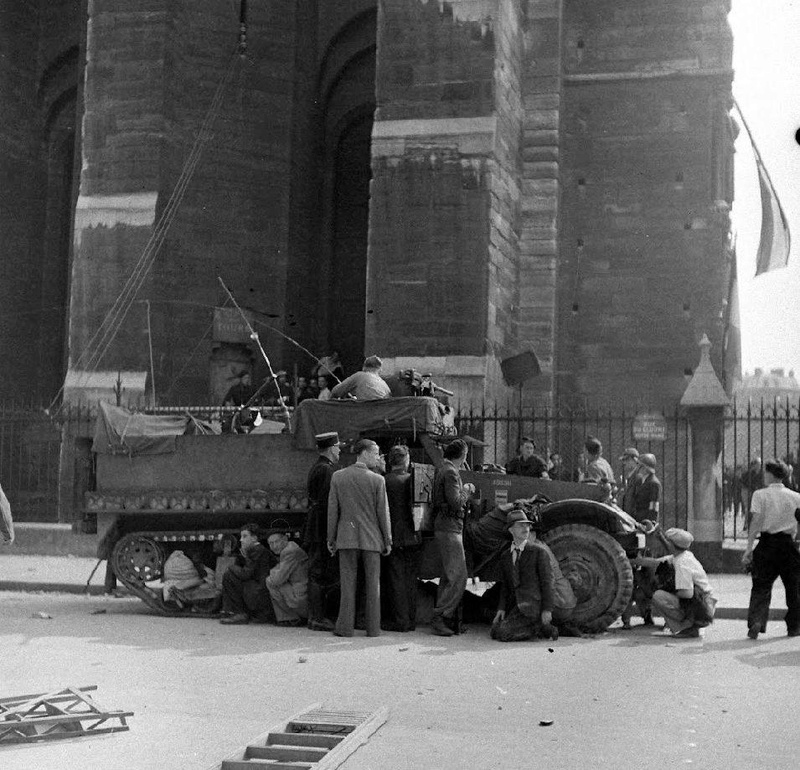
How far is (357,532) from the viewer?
988cm

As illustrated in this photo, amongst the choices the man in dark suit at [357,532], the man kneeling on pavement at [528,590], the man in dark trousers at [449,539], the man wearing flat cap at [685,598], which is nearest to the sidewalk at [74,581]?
the man wearing flat cap at [685,598]

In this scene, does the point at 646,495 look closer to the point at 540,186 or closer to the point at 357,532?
the point at 357,532

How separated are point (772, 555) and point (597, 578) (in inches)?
58.1

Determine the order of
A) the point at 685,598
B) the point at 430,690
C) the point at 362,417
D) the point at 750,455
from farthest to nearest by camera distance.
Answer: the point at 750,455 → the point at 362,417 → the point at 685,598 → the point at 430,690

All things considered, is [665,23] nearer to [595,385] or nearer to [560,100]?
[560,100]

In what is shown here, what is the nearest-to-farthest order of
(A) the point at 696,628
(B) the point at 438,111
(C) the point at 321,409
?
(A) the point at 696,628, (C) the point at 321,409, (B) the point at 438,111

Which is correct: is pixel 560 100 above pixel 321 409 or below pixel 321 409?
above

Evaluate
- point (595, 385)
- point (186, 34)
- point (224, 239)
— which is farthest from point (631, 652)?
point (186, 34)

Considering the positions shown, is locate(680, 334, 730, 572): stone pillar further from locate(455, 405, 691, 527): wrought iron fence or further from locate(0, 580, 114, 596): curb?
locate(0, 580, 114, 596): curb

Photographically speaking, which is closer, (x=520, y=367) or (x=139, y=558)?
(x=139, y=558)

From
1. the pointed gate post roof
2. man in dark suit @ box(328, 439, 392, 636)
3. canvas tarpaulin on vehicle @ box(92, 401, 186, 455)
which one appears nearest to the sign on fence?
the pointed gate post roof

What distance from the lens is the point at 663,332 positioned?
2095 cm

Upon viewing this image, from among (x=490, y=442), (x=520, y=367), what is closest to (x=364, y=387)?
(x=490, y=442)

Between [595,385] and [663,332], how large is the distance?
1520 millimetres
